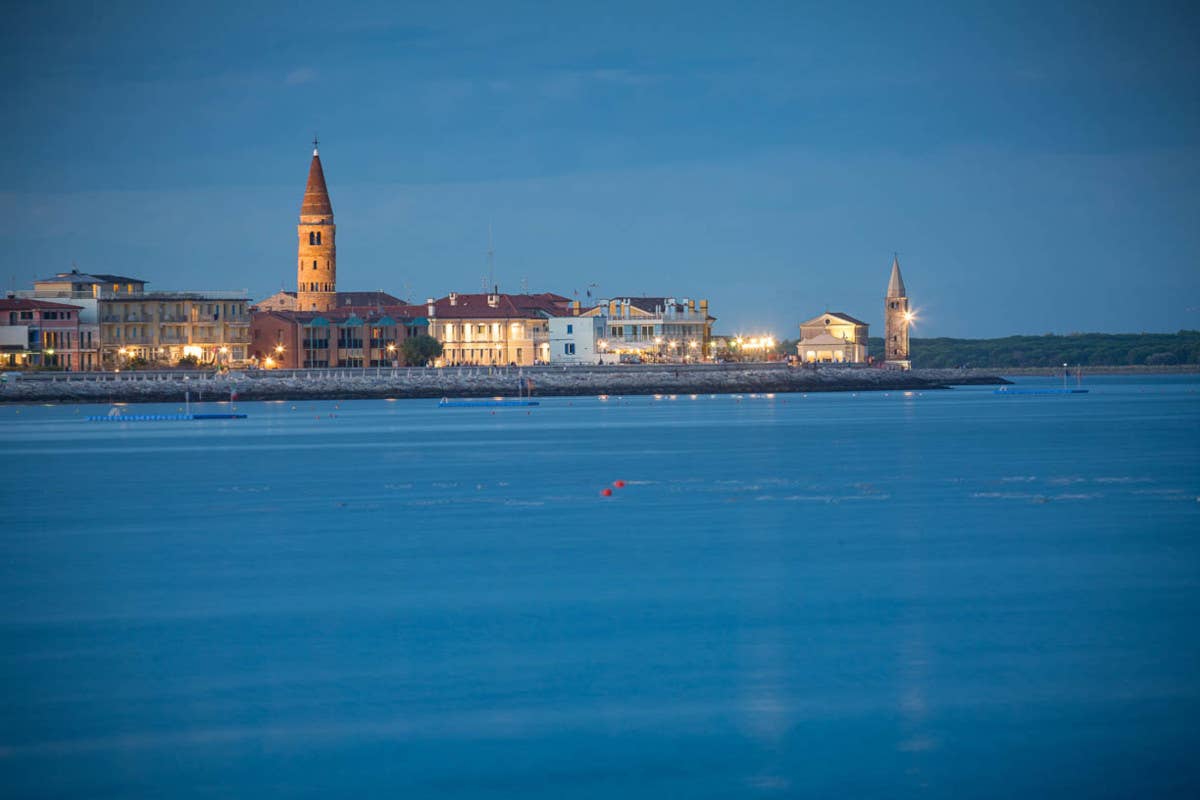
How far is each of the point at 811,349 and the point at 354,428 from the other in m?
81.6

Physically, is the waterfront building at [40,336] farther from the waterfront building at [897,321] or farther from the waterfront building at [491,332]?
the waterfront building at [897,321]

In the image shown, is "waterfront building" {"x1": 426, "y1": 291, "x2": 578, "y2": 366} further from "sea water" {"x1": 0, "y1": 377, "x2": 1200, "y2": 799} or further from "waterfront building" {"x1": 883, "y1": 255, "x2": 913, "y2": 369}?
"sea water" {"x1": 0, "y1": 377, "x2": 1200, "y2": 799}

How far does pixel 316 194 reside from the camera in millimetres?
143500

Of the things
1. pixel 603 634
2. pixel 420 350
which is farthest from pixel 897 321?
pixel 603 634

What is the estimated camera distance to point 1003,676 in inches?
579

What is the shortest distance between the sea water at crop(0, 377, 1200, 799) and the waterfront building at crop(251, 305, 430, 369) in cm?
7351

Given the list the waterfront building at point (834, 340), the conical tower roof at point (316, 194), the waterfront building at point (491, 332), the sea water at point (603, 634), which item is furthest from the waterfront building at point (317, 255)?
the sea water at point (603, 634)

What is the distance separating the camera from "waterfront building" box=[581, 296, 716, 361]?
117 m

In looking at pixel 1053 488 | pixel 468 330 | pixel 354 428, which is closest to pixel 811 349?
pixel 468 330

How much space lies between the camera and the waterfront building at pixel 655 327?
11694cm

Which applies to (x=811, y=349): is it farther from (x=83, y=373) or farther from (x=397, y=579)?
(x=397, y=579)

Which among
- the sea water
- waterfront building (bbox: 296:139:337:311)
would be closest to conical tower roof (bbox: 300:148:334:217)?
waterfront building (bbox: 296:139:337:311)

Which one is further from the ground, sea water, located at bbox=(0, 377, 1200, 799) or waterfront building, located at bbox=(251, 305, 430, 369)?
waterfront building, located at bbox=(251, 305, 430, 369)

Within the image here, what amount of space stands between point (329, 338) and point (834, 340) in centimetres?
4862
